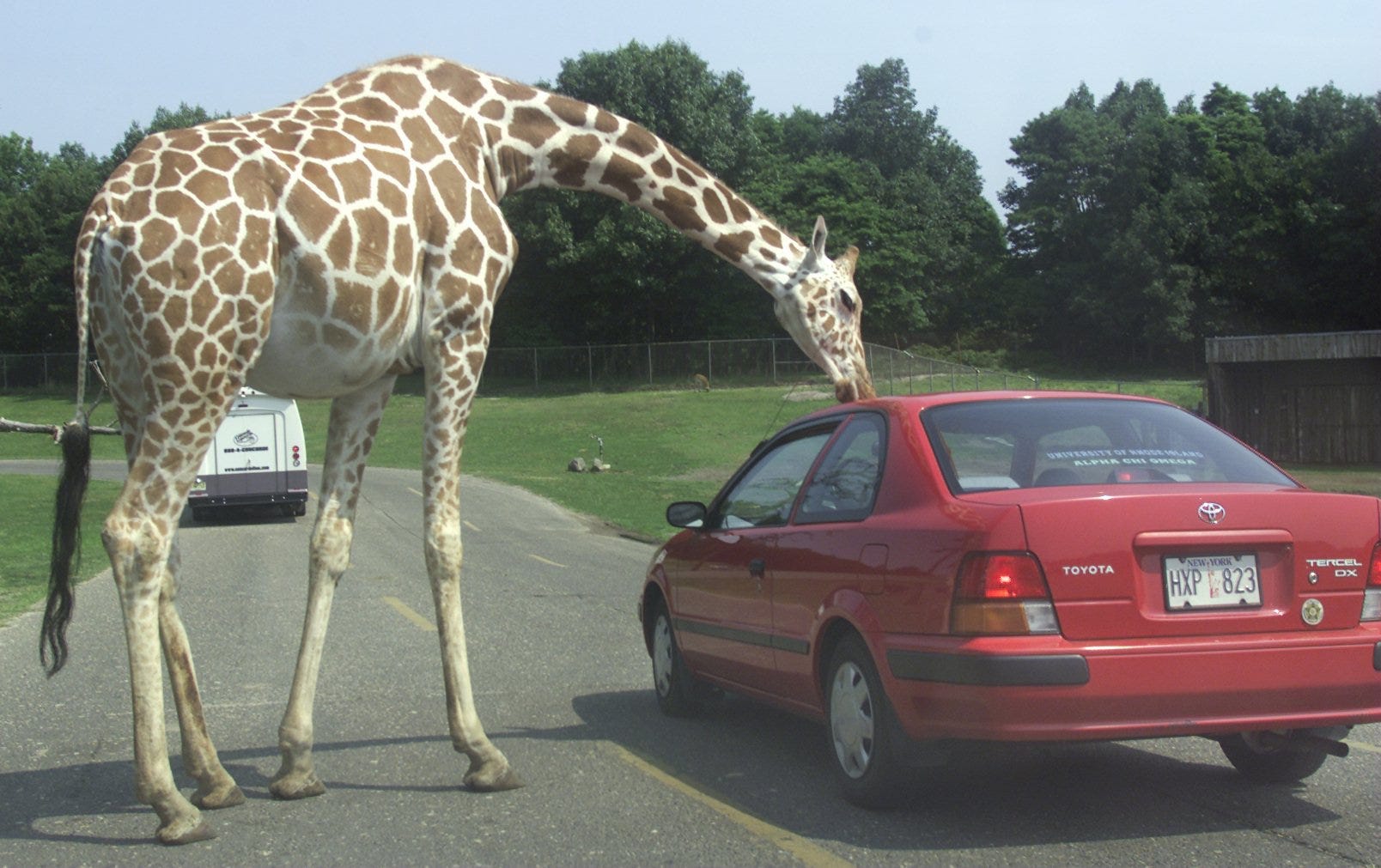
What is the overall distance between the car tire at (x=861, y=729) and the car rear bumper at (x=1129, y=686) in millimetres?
213

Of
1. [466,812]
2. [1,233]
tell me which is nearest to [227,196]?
[466,812]

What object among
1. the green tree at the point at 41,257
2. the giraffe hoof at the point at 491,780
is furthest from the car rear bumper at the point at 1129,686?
the green tree at the point at 41,257

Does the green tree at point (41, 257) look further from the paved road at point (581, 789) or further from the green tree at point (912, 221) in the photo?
the paved road at point (581, 789)

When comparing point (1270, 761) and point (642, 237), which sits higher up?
point (642, 237)

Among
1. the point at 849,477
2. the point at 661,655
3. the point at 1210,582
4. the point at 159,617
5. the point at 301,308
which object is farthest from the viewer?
the point at 661,655

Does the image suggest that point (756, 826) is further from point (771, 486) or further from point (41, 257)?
point (41, 257)

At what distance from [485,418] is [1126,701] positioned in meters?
47.6

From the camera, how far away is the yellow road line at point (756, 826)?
5.23 m

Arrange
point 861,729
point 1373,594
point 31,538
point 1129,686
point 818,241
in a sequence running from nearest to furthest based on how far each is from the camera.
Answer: point 1129,686
point 1373,594
point 861,729
point 818,241
point 31,538

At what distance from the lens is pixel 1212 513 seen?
5.41 metres

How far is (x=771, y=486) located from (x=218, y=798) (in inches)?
117

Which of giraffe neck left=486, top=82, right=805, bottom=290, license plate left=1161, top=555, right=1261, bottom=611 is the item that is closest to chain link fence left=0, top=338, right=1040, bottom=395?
giraffe neck left=486, top=82, right=805, bottom=290

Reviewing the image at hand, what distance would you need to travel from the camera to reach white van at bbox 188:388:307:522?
26.5 meters

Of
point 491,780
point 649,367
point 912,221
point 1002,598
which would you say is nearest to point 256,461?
point 491,780
